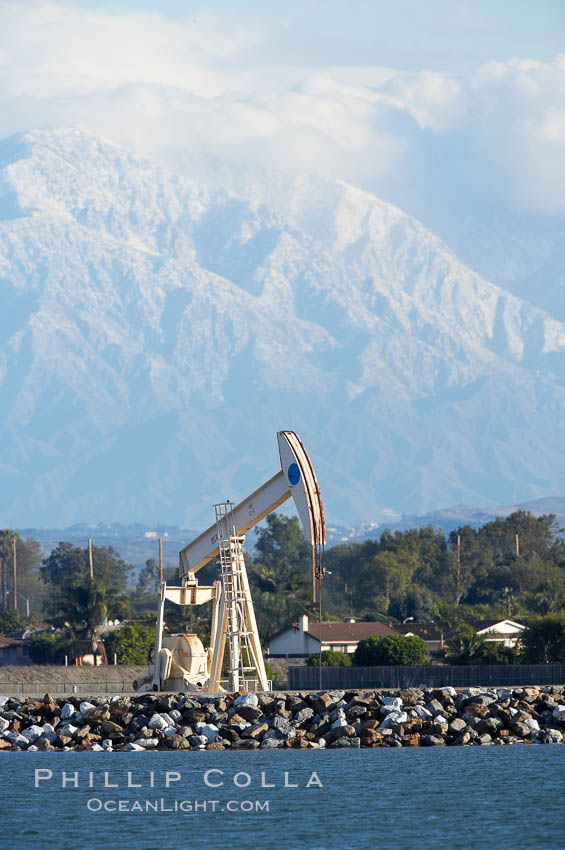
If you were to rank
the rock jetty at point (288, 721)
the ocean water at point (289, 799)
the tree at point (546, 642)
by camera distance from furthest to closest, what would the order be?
the tree at point (546, 642), the rock jetty at point (288, 721), the ocean water at point (289, 799)

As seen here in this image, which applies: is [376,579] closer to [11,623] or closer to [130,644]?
[11,623]

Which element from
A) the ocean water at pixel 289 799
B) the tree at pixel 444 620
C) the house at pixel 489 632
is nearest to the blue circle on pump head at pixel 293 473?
the ocean water at pixel 289 799

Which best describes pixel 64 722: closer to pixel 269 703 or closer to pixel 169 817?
pixel 269 703

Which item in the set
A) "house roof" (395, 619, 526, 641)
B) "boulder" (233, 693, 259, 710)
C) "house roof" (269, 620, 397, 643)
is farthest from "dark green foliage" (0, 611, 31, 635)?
"boulder" (233, 693, 259, 710)

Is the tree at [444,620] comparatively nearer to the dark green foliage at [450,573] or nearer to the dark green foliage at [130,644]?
the dark green foliage at [450,573]

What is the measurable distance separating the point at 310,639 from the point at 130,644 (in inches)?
407

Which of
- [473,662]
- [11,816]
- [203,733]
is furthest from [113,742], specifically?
[473,662]

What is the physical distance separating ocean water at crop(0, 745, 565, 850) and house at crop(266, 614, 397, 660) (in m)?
41.5

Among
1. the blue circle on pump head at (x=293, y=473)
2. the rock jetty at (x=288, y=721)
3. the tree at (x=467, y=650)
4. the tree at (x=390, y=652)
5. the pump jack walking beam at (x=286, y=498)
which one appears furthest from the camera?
the tree at (x=390, y=652)

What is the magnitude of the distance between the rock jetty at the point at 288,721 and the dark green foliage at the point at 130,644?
1410 inches

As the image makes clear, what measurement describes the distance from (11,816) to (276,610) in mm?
64254

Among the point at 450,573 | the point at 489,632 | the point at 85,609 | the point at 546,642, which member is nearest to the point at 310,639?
the point at 489,632

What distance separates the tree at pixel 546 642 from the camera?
69500 mm

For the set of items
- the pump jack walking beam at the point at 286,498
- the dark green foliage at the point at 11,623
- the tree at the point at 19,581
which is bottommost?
the dark green foliage at the point at 11,623
